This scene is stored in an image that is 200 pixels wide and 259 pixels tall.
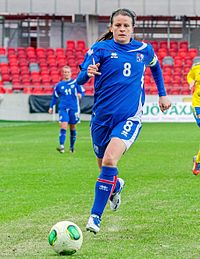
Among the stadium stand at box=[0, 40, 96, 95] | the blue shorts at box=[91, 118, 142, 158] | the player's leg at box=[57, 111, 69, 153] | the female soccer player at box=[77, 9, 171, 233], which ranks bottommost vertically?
the stadium stand at box=[0, 40, 96, 95]

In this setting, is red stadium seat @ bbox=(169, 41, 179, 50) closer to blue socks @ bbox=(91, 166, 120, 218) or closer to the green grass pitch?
the green grass pitch

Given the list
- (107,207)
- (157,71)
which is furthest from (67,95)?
(157,71)

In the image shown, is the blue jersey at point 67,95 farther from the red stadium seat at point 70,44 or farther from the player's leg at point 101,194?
the red stadium seat at point 70,44

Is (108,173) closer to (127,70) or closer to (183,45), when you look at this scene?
(127,70)

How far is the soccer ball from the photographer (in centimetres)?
679

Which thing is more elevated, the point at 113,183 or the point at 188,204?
the point at 113,183

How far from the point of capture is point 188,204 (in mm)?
10039

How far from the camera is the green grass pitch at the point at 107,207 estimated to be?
283 inches

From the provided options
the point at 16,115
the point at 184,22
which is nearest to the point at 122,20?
the point at 16,115

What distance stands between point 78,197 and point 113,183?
3068 mm

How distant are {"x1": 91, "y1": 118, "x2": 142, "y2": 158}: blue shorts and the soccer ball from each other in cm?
148

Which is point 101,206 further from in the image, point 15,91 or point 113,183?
point 15,91

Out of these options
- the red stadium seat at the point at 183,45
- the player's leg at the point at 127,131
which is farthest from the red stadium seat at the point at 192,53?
the player's leg at the point at 127,131

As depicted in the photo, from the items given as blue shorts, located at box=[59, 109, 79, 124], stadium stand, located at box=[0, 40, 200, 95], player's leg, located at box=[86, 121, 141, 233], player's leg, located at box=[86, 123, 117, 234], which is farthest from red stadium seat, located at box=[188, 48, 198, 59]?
player's leg, located at box=[86, 123, 117, 234]
